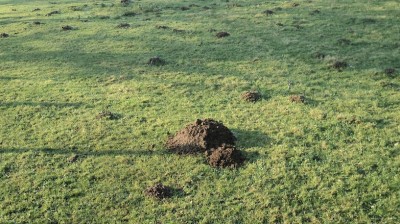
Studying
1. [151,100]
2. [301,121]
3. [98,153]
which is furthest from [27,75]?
[301,121]

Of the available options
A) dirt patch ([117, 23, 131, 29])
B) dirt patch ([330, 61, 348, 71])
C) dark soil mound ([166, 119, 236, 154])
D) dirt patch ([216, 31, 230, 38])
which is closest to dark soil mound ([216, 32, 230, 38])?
dirt patch ([216, 31, 230, 38])

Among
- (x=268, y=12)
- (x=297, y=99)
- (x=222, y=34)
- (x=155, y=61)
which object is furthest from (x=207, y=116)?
(x=268, y=12)

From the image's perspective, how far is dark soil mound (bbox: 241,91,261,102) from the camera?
2123cm

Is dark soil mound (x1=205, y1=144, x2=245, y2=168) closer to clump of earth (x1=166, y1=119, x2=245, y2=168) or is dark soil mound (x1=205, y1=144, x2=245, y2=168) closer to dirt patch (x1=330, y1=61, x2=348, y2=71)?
clump of earth (x1=166, y1=119, x2=245, y2=168)

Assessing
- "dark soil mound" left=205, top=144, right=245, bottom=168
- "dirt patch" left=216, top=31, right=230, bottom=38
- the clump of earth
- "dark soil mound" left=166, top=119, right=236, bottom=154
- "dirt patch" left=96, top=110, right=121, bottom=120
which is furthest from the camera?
"dirt patch" left=216, top=31, right=230, bottom=38

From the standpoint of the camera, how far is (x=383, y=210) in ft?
41.7

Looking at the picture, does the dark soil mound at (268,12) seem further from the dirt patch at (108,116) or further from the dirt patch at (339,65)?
the dirt patch at (108,116)

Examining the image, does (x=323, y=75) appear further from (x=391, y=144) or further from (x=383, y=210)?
(x=383, y=210)

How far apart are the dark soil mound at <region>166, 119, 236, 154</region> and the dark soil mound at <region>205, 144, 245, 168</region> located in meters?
0.51

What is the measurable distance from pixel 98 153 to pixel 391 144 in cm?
1186

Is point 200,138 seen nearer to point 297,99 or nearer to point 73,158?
point 73,158

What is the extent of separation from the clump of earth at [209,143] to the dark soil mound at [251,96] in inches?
173

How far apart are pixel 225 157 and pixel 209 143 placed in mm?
1113

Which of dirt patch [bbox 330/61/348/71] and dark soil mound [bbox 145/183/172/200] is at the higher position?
dirt patch [bbox 330/61/348/71]
